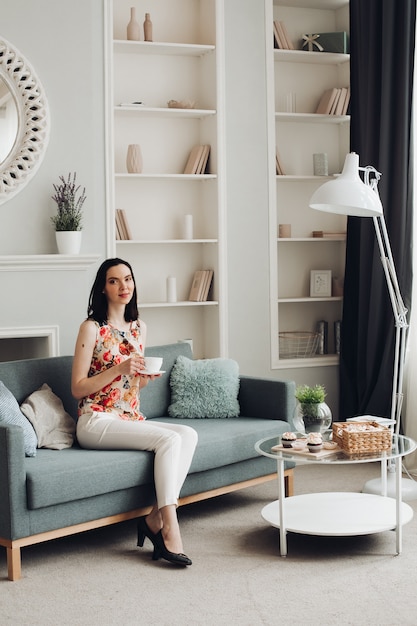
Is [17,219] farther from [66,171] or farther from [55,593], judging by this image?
[55,593]

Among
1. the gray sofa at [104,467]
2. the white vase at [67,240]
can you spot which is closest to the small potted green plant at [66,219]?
the white vase at [67,240]

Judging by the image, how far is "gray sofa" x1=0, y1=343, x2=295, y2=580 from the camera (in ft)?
11.2

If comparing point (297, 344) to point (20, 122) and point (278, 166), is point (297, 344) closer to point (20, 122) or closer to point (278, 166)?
point (278, 166)

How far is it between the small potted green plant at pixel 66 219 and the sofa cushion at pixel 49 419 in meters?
1.10

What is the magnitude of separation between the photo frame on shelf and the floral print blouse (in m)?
2.18

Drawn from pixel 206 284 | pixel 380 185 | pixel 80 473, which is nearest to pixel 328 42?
pixel 380 185

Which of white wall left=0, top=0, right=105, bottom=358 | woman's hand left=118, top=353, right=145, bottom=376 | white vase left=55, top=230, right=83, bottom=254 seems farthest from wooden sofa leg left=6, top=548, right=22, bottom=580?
white vase left=55, top=230, right=83, bottom=254

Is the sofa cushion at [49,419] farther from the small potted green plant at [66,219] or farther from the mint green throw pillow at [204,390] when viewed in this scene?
the small potted green plant at [66,219]

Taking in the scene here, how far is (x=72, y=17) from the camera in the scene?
4.99 m

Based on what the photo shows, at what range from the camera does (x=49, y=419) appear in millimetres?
3943

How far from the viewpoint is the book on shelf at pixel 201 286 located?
5562 millimetres

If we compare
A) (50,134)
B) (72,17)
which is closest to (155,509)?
(50,134)

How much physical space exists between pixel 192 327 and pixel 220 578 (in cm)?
257

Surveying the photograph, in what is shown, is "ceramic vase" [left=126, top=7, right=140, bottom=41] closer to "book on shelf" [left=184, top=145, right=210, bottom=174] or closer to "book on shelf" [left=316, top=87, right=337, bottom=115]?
"book on shelf" [left=184, top=145, right=210, bottom=174]
